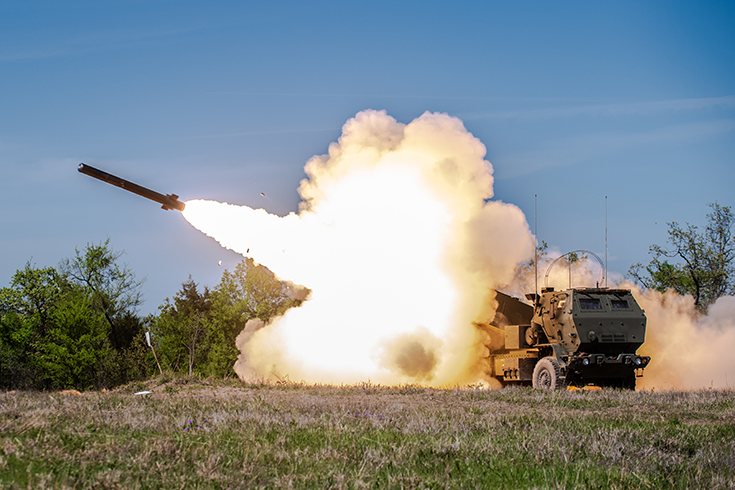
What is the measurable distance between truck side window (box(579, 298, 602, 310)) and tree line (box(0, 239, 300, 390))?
1090 inches

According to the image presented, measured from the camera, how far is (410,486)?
642 centimetres

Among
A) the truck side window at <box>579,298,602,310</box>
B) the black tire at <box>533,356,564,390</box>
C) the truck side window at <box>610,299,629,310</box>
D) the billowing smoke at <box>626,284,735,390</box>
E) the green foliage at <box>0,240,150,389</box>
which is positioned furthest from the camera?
the green foliage at <box>0,240,150,389</box>

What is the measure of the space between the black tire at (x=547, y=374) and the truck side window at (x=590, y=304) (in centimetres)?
195

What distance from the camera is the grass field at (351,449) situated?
6.53 metres

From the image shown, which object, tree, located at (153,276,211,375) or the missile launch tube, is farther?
tree, located at (153,276,211,375)

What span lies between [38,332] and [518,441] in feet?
179

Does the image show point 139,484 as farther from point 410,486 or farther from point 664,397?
point 664,397

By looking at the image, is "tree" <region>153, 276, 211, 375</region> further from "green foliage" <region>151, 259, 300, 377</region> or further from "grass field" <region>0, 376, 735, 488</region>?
"grass field" <region>0, 376, 735, 488</region>

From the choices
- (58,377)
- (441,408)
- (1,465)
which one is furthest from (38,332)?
(1,465)

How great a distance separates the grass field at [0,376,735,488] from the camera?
257 inches

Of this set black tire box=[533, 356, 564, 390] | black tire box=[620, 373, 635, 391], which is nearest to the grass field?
black tire box=[533, 356, 564, 390]

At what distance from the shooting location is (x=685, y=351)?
27.3 meters

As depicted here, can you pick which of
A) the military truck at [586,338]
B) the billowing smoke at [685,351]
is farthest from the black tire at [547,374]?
the billowing smoke at [685,351]

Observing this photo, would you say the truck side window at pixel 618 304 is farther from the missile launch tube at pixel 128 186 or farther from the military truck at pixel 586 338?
the missile launch tube at pixel 128 186
